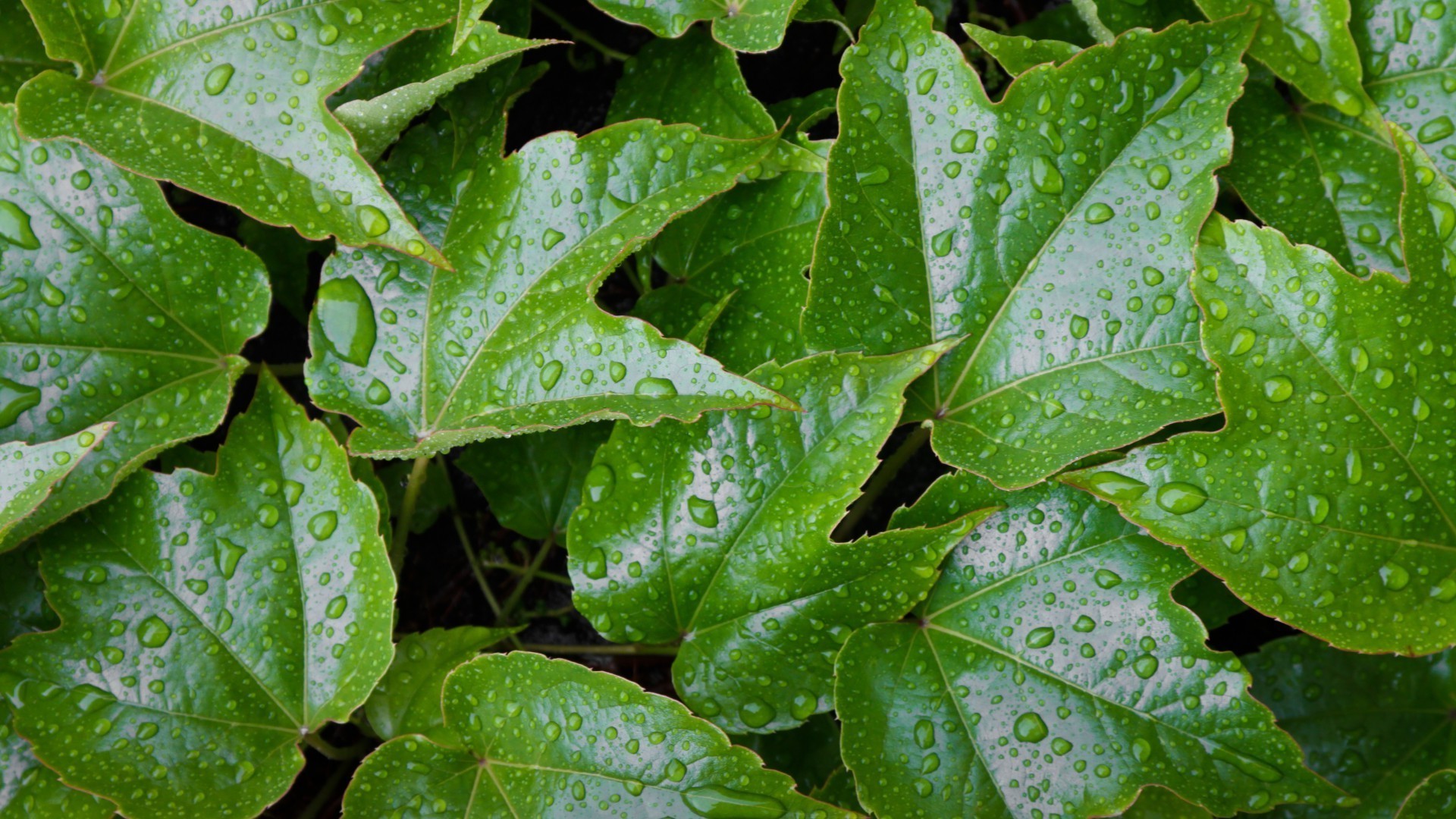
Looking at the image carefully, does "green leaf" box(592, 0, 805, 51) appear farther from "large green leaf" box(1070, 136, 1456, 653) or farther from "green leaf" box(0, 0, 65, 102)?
"green leaf" box(0, 0, 65, 102)

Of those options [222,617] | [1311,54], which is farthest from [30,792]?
[1311,54]

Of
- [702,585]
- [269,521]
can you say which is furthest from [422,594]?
[702,585]

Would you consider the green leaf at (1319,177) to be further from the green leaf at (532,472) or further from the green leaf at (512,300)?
the green leaf at (532,472)

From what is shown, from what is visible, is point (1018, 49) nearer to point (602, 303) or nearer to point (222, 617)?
point (602, 303)

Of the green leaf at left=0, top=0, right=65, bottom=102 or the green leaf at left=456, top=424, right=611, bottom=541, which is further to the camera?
the green leaf at left=456, top=424, right=611, bottom=541

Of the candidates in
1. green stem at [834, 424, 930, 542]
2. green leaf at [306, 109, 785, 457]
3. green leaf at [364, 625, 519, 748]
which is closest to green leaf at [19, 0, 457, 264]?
green leaf at [306, 109, 785, 457]

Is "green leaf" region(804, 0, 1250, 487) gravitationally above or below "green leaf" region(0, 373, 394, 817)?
above

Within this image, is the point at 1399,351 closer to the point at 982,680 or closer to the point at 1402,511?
the point at 1402,511
